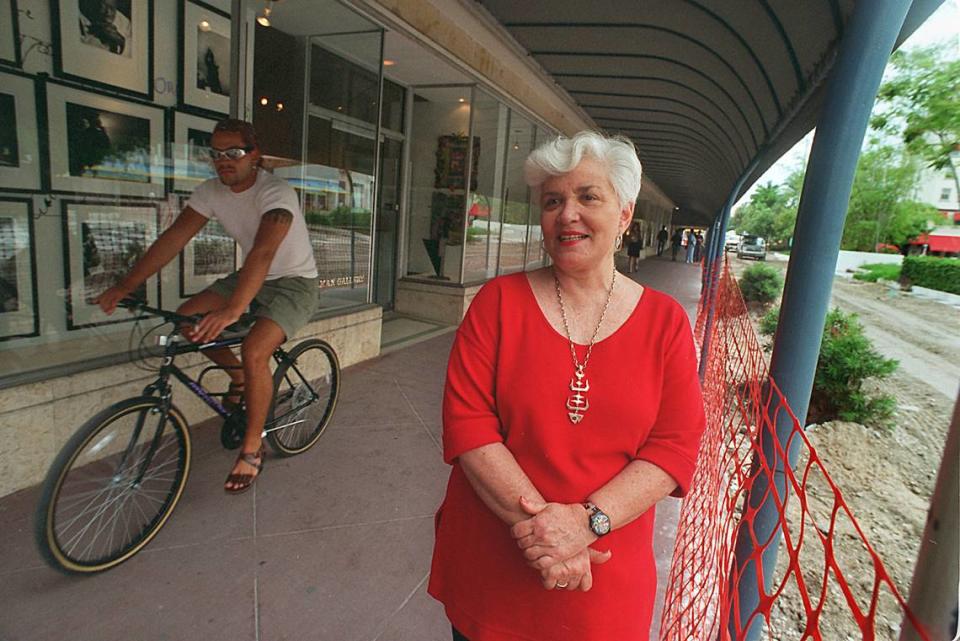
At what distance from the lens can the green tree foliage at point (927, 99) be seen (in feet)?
29.9

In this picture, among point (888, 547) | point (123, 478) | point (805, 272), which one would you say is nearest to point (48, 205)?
point (123, 478)

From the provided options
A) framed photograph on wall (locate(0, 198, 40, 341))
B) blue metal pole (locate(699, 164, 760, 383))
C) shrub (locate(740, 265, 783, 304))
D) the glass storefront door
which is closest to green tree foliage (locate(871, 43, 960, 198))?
blue metal pole (locate(699, 164, 760, 383))

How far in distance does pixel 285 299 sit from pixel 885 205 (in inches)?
1798

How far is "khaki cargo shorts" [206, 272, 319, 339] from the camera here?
314 centimetres

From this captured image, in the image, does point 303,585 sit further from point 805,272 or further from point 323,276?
point 323,276

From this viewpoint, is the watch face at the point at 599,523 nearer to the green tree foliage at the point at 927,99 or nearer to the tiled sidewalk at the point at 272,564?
the tiled sidewalk at the point at 272,564

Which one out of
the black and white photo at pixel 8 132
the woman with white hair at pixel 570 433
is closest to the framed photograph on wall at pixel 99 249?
the black and white photo at pixel 8 132

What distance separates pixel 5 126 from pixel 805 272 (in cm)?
407

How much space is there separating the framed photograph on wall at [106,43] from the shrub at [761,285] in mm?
15096

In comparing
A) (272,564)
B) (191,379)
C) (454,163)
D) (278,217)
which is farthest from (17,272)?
(454,163)

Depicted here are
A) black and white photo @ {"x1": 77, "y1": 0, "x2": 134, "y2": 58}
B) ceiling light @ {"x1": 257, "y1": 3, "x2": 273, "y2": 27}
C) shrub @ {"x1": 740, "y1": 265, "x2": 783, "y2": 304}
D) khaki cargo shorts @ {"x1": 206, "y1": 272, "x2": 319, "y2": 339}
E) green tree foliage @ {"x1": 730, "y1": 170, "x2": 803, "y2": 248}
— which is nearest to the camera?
khaki cargo shorts @ {"x1": 206, "y1": 272, "x2": 319, "y2": 339}

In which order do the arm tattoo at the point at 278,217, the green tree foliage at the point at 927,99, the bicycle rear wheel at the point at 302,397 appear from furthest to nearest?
1. the green tree foliage at the point at 927,99
2. the bicycle rear wheel at the point at 302,397
3. the arm tattoo at the point at 278,217

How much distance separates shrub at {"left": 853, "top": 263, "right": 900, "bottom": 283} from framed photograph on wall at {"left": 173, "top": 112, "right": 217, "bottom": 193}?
3462 centimetres

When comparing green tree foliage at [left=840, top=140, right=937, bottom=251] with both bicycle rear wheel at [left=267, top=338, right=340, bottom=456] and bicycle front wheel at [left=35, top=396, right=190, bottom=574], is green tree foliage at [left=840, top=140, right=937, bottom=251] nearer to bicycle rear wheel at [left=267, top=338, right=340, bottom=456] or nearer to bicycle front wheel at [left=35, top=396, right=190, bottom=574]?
bicycle rear wheel at [left=267, top=338, right=340, bottom=456]
